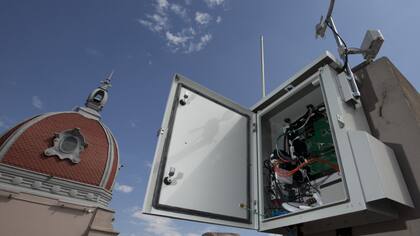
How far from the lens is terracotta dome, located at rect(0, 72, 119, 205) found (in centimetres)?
1384

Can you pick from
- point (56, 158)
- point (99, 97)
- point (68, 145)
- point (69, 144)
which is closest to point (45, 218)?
point (56, 158)

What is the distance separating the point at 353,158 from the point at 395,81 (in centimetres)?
83

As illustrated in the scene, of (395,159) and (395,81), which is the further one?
(395,81)

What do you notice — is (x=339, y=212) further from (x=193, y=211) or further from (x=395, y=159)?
(x=193, y=211)

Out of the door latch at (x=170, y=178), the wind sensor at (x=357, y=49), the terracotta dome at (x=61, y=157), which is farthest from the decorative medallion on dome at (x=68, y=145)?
the wind sensor at (x=357, y=49)

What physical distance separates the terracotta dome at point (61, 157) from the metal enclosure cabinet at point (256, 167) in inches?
633

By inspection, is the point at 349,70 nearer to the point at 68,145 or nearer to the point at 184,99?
the point at 184,99

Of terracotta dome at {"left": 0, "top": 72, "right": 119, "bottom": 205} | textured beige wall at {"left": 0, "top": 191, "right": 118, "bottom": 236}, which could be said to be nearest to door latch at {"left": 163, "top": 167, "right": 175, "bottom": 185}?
textured beige wall at {"left": 0, "top": 191, "right": 118, "bottom": 236}

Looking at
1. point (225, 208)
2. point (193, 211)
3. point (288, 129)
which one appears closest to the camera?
point (193, 211)

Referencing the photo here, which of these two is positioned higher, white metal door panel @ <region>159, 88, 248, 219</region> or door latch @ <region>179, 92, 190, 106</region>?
door latch @ <region>179, 92, 190, 106</region>

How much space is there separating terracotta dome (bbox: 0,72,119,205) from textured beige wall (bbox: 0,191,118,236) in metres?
0.93

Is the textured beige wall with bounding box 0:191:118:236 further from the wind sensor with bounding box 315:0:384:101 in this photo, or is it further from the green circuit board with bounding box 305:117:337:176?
→ the wind sensor with bounding box 315:0:384:101

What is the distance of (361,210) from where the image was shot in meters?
1.27

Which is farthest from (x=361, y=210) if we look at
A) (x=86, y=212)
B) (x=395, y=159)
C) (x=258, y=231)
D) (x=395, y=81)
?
(x=86, y=212)
